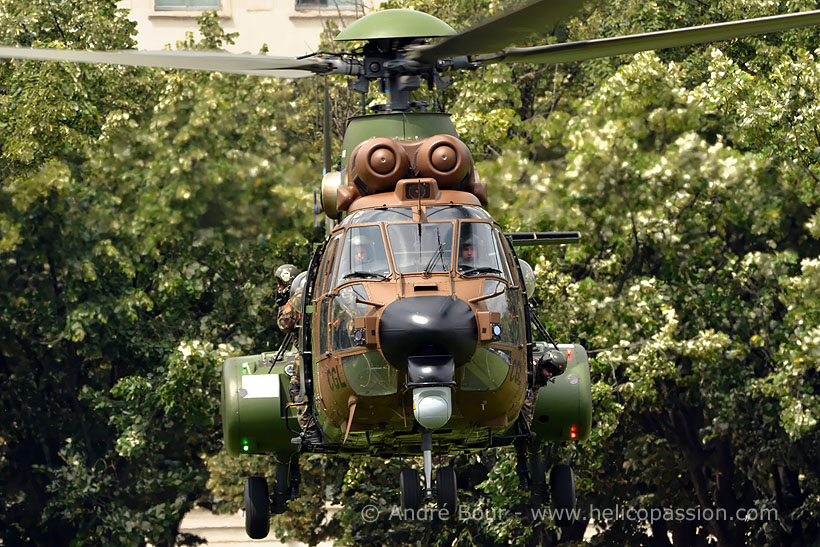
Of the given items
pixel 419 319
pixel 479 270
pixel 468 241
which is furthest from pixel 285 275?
pixel 419 319

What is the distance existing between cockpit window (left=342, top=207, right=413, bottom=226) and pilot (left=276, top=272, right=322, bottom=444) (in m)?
→ 1.40

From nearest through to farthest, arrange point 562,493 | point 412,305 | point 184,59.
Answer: point 412,305 < point 184,59 < point 562,493

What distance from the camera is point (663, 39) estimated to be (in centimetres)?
1531

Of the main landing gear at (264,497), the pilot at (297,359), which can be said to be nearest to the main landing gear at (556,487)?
the pilot at (297,359)

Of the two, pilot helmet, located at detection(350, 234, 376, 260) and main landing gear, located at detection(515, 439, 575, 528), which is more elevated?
pilot helmet, located at detection(350, 234, 376, 260)

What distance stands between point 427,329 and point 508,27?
109 inches

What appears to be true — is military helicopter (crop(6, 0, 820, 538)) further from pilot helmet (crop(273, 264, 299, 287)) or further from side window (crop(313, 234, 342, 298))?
pilot helmet (crop(273, 264, 299, 287))

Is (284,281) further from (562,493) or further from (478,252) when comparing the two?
(562,493)

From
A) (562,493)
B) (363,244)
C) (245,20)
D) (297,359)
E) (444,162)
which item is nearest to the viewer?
(363,244)

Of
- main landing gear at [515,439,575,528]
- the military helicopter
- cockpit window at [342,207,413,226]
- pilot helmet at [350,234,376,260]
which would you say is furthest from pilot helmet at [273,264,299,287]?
main landing gear at [515,439,575,528]

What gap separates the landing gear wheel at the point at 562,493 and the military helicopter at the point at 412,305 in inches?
0.9

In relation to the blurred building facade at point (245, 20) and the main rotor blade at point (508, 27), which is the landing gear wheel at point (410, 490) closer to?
the main rotor blade at point (508, 27)

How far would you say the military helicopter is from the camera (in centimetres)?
1408

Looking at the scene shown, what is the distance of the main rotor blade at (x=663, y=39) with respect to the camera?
14.6 m
